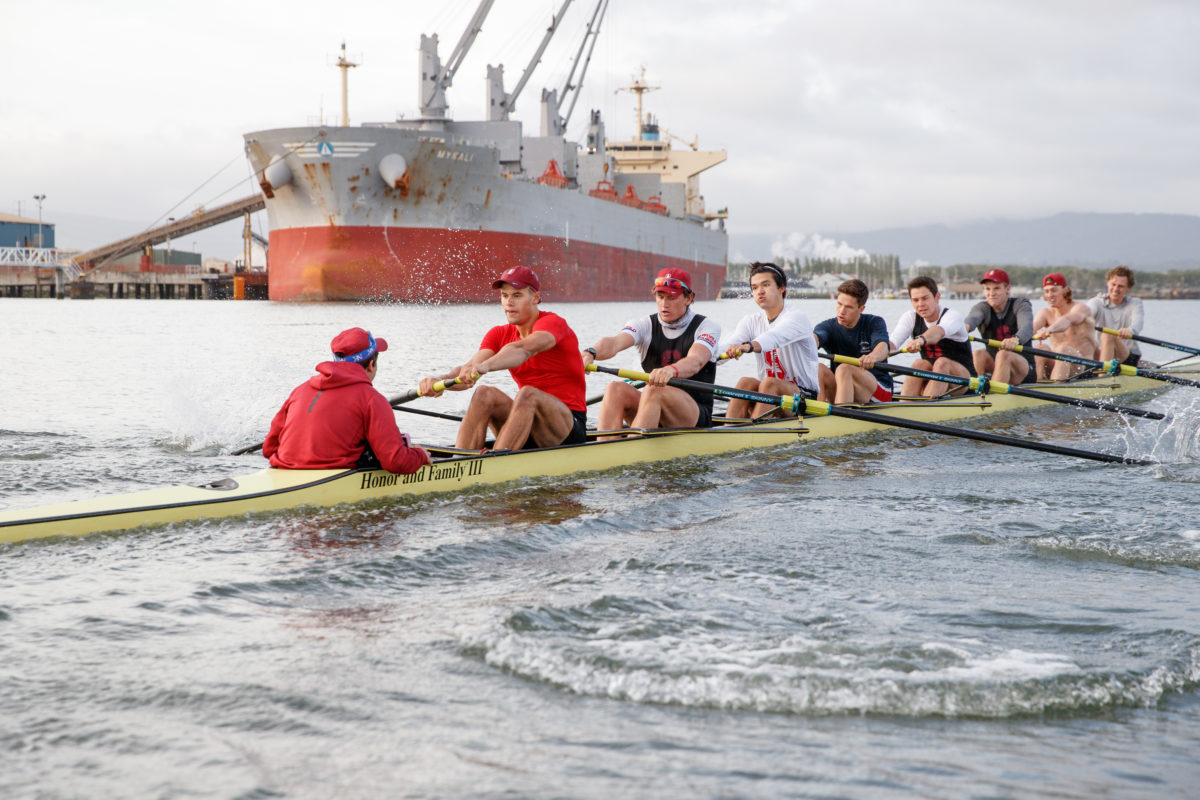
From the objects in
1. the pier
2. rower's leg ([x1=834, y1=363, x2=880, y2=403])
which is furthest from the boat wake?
the pier

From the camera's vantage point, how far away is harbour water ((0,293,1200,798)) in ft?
9.35

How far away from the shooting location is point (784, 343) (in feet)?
28.5

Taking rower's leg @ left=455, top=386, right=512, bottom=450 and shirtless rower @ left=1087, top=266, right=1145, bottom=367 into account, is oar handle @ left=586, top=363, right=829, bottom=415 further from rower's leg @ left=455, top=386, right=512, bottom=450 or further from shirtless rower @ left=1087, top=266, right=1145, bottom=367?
shirtless rower @ left=1087, top=266, right=1145, bottom=367

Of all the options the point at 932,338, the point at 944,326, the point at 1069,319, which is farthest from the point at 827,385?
the point at 1069,319

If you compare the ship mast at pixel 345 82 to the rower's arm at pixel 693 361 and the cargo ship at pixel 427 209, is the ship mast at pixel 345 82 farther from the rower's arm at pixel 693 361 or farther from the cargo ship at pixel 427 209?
the rower's arm at pixel 693 361

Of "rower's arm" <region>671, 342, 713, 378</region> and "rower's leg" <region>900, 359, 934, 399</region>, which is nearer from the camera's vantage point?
"rower's arm" <region>671, 342, 713, 378</region>

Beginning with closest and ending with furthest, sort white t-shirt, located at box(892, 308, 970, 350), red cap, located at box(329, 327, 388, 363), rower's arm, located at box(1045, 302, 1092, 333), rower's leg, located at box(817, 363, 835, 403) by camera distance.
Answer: red cap, located at box(329, 327, 388, 363) → rower's leg, located at box(817, 363, 835, 403) → white t-shirt, located at box(892, 308, 970, 350) → rower's arm, located at box(1045, 302, 1092, 333)

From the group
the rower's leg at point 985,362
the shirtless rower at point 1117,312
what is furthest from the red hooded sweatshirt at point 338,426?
the shirtless rower at point 1117,312

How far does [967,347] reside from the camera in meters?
11.6

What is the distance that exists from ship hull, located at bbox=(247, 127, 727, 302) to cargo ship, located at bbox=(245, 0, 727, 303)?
44mm

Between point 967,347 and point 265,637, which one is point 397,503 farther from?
point 967,347

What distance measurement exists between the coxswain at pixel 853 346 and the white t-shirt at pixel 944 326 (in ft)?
4.23

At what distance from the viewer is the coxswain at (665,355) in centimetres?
782

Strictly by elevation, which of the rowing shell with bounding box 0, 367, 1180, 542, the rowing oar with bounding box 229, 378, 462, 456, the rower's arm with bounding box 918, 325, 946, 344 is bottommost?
the rowing shell with bounding box 0, 367, 1180, 542
